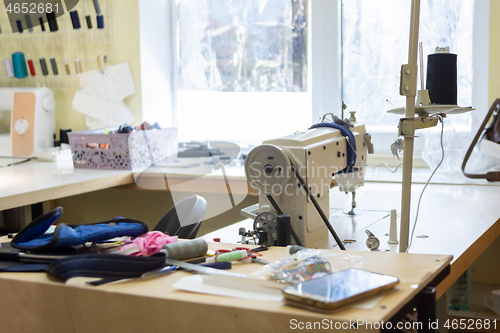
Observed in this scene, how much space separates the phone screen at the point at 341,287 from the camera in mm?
663

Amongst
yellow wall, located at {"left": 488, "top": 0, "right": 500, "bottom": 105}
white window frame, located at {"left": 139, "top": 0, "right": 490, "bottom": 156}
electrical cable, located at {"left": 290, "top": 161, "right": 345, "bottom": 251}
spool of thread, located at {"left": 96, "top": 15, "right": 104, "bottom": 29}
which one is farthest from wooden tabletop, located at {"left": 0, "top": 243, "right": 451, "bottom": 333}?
spool of thread, located at {"left": 96, "top": 15, "right": 104, "bottom": 29}

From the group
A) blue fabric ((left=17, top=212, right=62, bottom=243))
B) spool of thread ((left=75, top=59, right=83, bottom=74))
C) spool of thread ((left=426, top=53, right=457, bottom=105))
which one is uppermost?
spool of thread ((left=75, top=59, right=83, bottom=74))

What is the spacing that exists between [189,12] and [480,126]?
66.3 inches

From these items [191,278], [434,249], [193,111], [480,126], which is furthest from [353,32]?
[191,278]

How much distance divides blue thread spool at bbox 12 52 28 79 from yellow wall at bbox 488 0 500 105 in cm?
244

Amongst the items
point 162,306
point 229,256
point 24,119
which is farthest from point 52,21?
point 162,306

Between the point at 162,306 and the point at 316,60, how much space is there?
2.05m

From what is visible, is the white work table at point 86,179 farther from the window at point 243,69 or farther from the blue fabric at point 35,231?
the blue fabric at point 35,231

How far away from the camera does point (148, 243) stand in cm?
93

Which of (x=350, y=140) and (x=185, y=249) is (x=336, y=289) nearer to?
(x=185, y=249)

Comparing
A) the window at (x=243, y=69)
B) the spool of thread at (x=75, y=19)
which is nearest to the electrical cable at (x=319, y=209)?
the window at (x=243, y=69)

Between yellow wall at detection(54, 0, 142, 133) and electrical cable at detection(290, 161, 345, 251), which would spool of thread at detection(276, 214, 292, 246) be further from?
yellow wall at detection(54, 0, 142, 133)

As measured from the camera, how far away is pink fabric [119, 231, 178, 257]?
0.92 meters

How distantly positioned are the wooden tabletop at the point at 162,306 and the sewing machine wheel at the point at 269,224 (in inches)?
9.5
